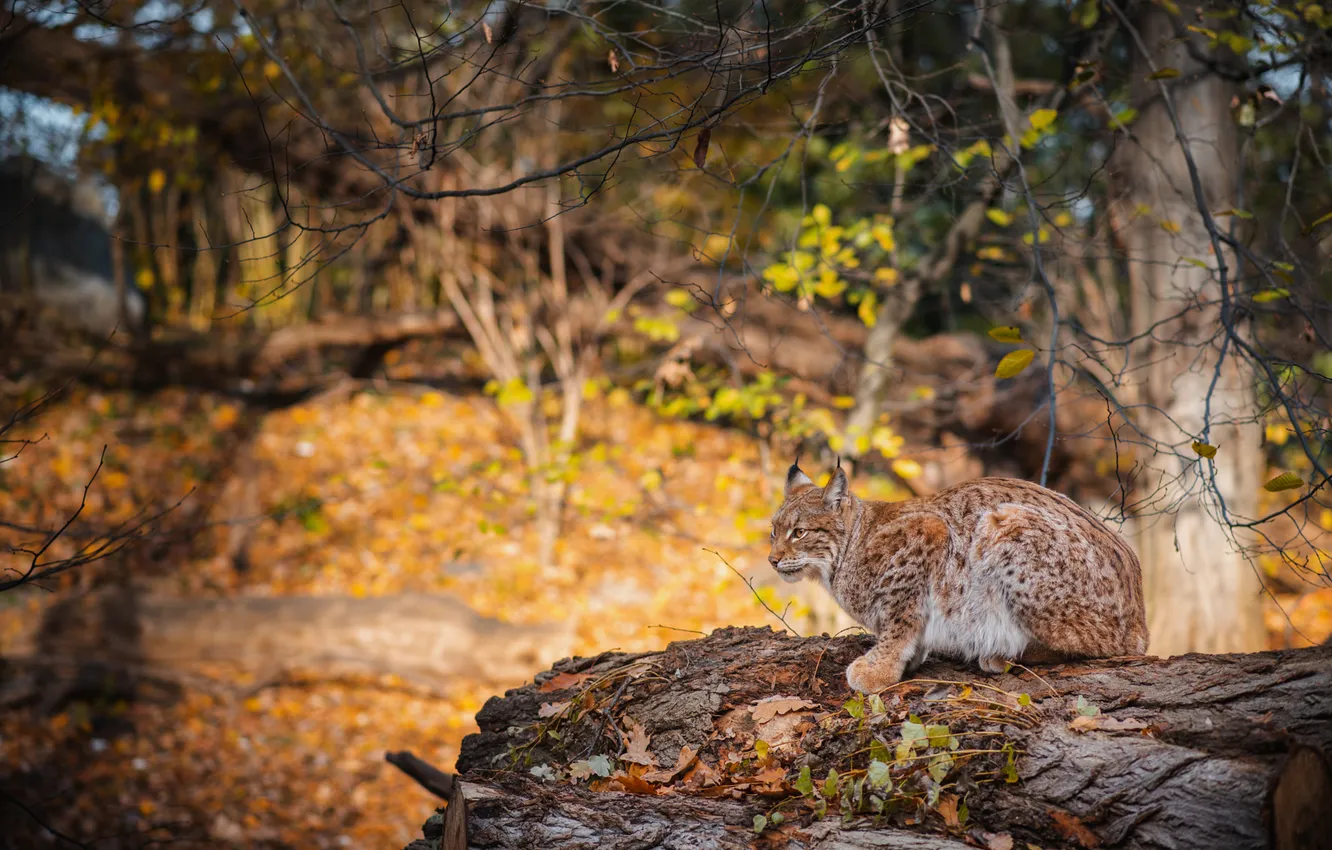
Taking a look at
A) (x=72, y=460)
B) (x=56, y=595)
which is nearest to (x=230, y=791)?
(x=56, y=595)

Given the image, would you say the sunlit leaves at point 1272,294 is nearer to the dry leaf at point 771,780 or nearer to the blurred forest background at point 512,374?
the blurred forest background at point 512,374

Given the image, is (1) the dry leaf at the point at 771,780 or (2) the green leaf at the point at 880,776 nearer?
(2) the green leaf at the point at 880,776

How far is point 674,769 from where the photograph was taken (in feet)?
11.9

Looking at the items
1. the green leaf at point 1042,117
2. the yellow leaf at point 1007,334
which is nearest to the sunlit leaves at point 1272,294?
the green leaf at point 1042,117

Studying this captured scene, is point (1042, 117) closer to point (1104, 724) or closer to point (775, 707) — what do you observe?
point (1104, 724)

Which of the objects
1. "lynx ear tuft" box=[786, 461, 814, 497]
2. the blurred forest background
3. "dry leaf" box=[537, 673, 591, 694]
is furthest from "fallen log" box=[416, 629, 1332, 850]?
the blurred forest background

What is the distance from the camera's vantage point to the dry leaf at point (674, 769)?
11.8ft

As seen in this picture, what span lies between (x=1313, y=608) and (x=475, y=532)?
8.89 m

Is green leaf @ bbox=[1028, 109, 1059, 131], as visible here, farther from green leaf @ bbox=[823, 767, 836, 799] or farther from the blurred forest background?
green leaf @ bbox=[823, 767, 836, 799]

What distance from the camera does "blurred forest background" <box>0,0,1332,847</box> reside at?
700cm

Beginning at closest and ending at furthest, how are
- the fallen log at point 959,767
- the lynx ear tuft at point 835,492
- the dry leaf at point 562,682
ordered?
the fallen log at point 959,767
the lynx ear tuft at point 835,492
the dry leaf at point 562,682

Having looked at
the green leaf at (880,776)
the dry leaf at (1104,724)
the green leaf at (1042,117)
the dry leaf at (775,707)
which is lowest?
the green leaf at (880,776)

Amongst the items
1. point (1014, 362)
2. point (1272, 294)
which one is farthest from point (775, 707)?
point (1272, 294)

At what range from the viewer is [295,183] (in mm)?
10664
